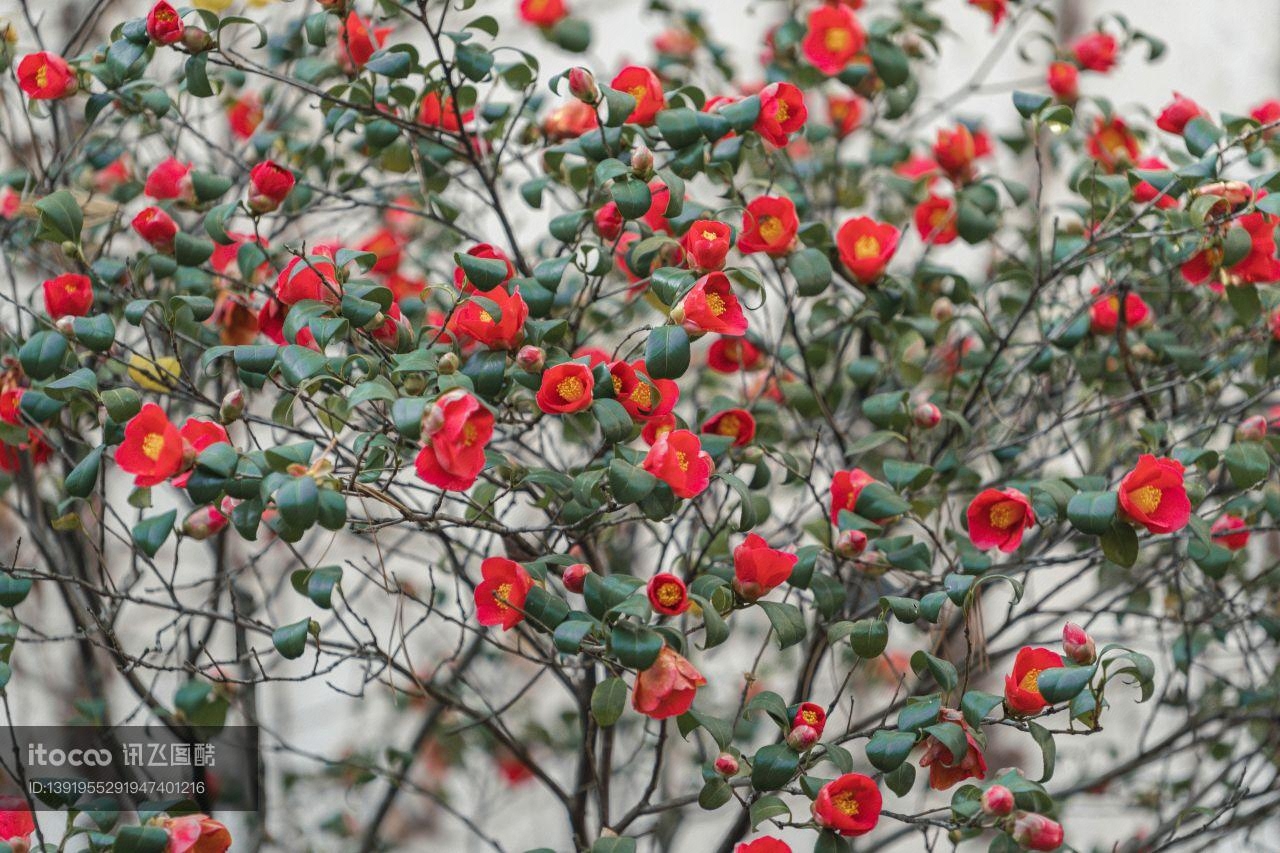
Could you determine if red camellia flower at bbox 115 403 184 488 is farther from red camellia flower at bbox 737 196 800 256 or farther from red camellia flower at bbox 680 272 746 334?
red camellia flower at bbox 737 196 800 256

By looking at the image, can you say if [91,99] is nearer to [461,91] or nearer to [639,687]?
[461,91]

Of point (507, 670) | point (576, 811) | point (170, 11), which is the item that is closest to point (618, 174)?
point (170, 11)

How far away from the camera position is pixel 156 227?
1167mm

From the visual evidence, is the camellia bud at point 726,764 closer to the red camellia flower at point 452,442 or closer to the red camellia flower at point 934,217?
the red camellia flower at point 452,442

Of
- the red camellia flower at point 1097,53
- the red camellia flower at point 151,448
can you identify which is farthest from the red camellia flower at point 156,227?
the red camellia flower at point 1097,53

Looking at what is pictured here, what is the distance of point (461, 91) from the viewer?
128 cm

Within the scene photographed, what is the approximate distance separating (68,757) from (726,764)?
83 centimetres

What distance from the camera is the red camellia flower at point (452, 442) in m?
0.85

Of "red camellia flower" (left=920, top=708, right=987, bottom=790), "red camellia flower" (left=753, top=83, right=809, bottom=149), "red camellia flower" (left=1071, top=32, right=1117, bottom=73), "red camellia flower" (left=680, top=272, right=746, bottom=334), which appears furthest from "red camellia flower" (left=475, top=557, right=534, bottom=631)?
"red camellia flower" (left=1071, top=32, right=1117, bottom=73)

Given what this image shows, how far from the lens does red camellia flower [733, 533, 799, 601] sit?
1.02m

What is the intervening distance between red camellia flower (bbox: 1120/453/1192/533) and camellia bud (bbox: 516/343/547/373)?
19.8 inches

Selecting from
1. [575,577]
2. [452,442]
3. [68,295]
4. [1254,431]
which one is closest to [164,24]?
[68,295]

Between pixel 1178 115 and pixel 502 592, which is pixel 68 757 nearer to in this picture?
pixel 502 592

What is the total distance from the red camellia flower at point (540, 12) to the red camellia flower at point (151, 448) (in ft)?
2.60
